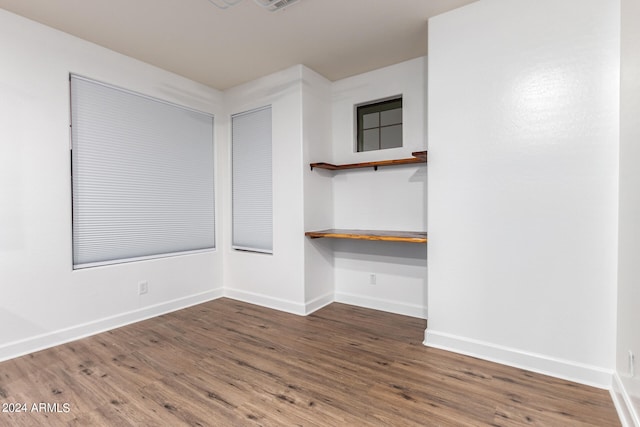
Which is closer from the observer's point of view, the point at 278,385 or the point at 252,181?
the point at 278,385

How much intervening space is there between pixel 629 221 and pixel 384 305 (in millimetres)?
2198

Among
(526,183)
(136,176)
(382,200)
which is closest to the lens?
(526,183)

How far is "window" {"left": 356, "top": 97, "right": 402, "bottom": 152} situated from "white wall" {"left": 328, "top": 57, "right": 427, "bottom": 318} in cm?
10

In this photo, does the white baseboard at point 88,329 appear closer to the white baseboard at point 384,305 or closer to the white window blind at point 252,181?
the white window blind at point 252,181

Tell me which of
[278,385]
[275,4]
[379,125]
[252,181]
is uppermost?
[275,4]

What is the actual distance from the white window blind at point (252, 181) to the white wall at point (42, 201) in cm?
126

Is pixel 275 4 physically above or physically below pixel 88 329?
above

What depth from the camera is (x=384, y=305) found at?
3.44 metres

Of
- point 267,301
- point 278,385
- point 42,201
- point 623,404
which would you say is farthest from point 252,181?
point 623,404

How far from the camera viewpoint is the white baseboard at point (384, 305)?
3232 mm

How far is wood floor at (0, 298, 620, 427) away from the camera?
1.73 metres

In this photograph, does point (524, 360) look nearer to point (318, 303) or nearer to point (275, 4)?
point (318, 303)

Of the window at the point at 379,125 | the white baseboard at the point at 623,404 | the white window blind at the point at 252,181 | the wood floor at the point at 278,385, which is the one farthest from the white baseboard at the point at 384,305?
the window at the point at 379,125

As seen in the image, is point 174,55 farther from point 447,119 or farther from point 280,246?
point 447,119
